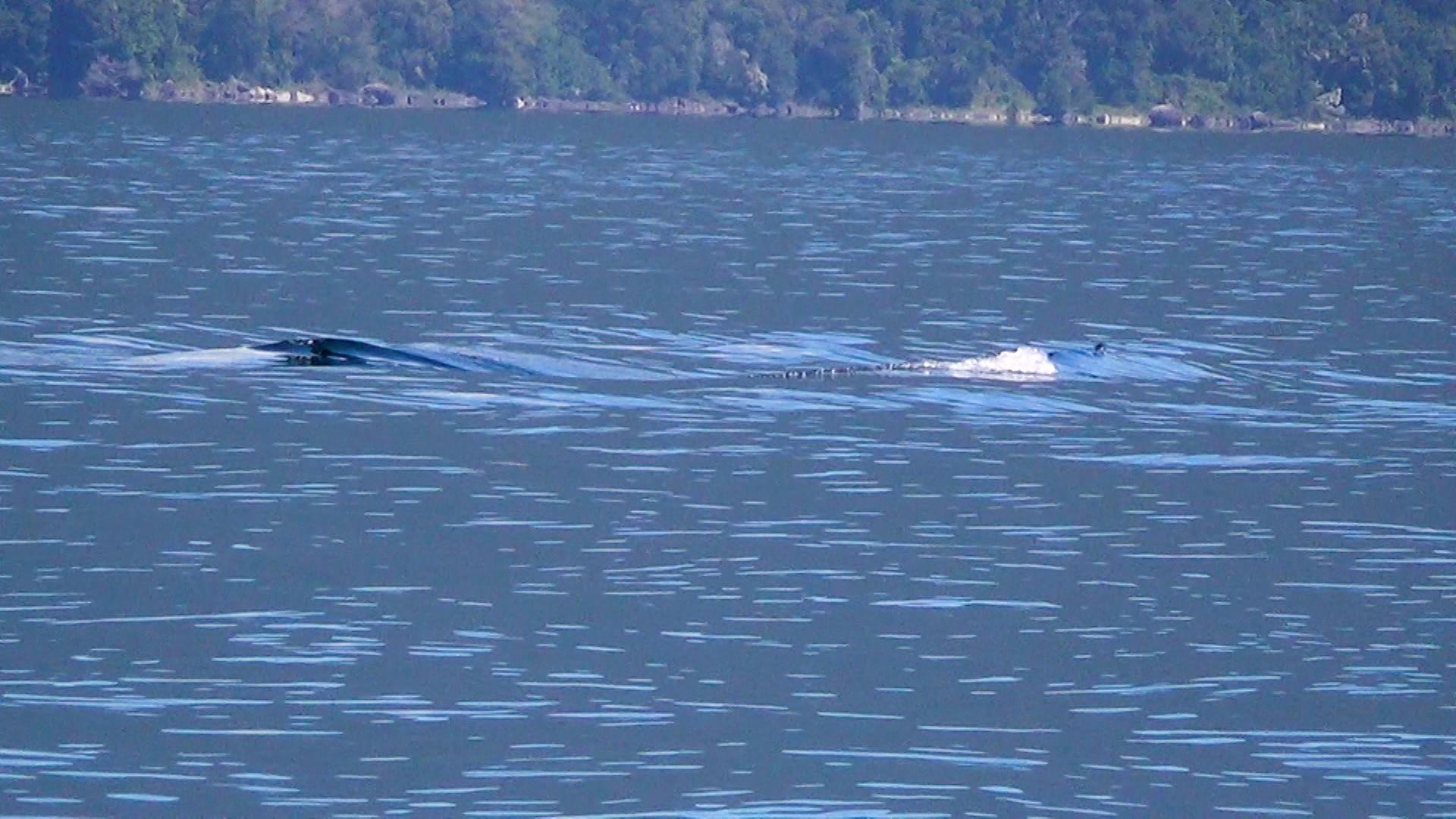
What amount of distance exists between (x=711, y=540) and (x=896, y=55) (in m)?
171

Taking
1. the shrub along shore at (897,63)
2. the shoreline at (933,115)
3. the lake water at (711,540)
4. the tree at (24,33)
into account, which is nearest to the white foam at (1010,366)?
the lake water at (711,540)

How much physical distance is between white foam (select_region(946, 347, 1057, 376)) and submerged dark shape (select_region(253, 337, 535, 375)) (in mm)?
6573

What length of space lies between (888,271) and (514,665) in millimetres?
38876

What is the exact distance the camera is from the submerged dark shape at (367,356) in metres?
38.6

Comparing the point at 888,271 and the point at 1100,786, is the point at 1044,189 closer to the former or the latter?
the point at 888,271

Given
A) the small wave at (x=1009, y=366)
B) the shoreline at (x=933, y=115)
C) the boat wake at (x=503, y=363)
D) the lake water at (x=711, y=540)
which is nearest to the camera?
the lake water at (x=711, y=540)

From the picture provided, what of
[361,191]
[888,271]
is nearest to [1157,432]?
[888,271]

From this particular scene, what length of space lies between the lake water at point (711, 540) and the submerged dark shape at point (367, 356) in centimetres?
18

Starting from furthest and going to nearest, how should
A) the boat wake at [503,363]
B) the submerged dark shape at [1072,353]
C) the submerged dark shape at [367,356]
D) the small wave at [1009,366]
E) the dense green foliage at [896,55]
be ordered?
the dense green foliage at [896,55] → the submerged dark shape at [1072,353] → the small wave at [1009,366] → the submerged dark shape at [367,356] → the boat wake at [503,363]

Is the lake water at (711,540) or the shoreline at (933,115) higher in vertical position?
the lake water at (711,540)

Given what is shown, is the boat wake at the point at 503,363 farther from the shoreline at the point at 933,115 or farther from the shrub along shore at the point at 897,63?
the shoreline at the point at 933,115

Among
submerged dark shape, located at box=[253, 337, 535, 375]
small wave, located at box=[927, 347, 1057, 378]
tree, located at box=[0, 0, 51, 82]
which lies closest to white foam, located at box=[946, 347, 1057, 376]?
small wave, located at box=[927, 347, 1057, 378]

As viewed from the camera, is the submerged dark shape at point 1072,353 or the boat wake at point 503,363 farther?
the submerged dark shape at point 1072,353

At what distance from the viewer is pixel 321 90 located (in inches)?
7180
